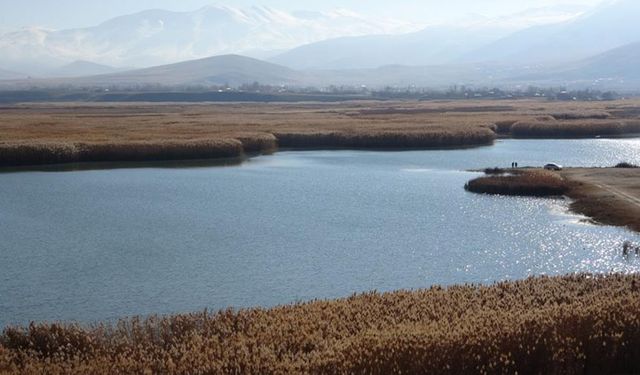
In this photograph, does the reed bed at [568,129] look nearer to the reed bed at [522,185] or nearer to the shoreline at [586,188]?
the shoreline at [586,188]

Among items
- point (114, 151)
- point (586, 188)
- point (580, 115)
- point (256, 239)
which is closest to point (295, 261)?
point (256, 239)

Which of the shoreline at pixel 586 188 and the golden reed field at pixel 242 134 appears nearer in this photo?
the shoreline at pixel 586 188

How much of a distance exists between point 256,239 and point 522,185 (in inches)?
566

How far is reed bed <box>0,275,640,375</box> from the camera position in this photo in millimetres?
12086

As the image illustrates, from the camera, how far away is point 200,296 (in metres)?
20.9

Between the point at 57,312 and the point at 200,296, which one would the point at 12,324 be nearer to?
the point at 57,312

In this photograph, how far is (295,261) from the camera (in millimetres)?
24594

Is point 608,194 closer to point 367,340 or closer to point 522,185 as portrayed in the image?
point 522,185

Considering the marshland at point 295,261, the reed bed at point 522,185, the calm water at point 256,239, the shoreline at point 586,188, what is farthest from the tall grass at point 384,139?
the reed bed at point 522,185

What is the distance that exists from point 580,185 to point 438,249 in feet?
46.2

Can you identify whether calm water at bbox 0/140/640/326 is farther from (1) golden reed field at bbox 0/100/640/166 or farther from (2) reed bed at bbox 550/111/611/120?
(2) reed bed at bbox 550/111/611/120

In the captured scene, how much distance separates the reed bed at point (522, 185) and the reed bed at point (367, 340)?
2105 cm

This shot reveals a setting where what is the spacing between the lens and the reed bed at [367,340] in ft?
39.7

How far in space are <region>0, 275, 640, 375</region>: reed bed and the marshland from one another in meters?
0.04
